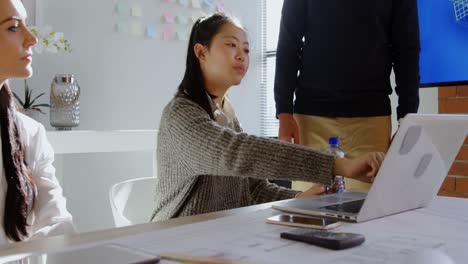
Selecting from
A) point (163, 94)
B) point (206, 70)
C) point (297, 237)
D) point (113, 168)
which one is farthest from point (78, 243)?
point (163, 94)

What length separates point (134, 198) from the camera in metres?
1.60

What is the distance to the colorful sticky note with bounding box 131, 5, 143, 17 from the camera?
306cm

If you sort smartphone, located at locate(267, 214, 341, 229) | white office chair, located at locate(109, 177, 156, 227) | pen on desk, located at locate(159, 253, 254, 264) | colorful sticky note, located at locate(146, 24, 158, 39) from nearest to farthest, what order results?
pen on desk, located at locate(159, 253, 254, 264), smartphone, located at locate(267, 214, 341, 229), white office chair, located at locate(109, 177, 156, 227), colorful sticky note, located at locate(146, 24, 158, 39)

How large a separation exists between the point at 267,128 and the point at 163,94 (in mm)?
1011

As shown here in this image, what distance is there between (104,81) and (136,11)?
47 centimetres

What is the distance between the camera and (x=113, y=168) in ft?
9.92

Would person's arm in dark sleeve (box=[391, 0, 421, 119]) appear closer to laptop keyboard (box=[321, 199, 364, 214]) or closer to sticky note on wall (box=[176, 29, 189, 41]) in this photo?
laptop keyboard (box=[321, 199, 364, 214])

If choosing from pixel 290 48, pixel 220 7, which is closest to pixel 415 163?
pixel 290 48

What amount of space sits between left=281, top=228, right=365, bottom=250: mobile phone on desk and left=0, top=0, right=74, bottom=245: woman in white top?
598mm

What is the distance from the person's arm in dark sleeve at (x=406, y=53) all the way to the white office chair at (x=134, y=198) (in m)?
0.91

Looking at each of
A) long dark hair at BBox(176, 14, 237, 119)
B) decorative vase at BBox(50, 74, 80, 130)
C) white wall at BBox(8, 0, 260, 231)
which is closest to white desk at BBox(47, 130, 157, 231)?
white wall at BBox(8, 0, 260, 231)

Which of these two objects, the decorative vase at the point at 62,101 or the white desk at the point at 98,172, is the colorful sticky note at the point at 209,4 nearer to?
the white desk at the point at 98,172

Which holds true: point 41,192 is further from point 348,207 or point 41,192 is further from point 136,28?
point 136,28

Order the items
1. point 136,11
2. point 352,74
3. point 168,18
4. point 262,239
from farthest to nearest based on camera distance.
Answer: point 168,18 < point 136,11 < point 352,74 < point 262,239
